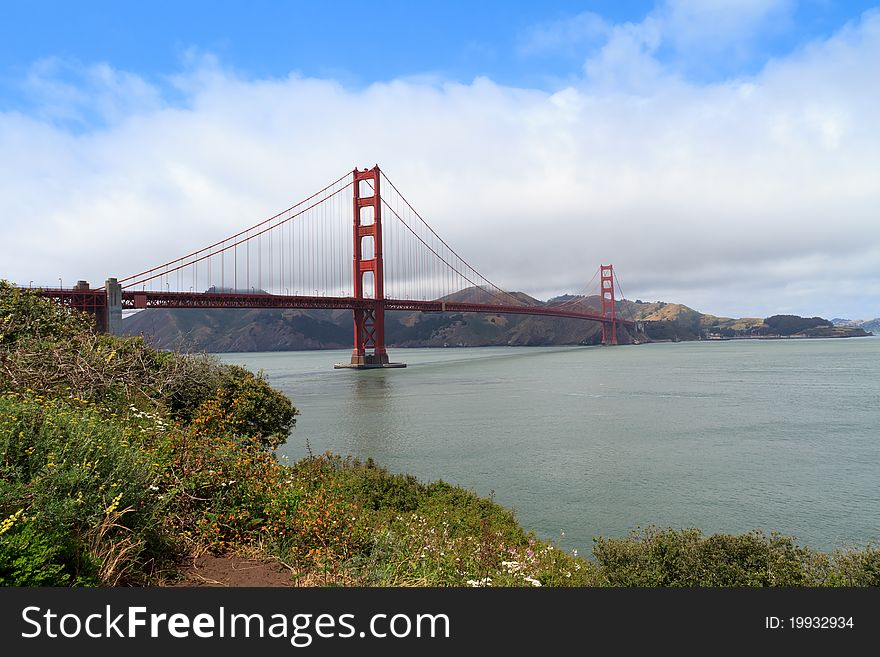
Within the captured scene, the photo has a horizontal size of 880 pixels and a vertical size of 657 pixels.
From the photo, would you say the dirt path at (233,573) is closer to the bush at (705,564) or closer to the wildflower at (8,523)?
the wildflower at (8,523)

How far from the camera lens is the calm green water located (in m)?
15.6

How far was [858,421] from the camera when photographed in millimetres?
31516

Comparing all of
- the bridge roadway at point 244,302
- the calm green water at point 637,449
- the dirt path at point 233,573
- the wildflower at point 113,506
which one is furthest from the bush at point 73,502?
the bridge roadway at point 244,302

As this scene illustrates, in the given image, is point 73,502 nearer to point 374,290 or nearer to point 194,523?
point 194,523

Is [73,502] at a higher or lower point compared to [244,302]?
lower

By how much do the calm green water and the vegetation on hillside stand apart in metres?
4.30

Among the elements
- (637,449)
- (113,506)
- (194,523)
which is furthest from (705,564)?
(637,449)

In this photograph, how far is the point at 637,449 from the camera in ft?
81.0

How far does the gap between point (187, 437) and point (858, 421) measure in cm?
3571

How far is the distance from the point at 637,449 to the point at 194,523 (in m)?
21.8

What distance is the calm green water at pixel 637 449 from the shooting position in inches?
613

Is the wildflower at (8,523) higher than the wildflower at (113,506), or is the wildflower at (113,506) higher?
the wildflower at (8,523)

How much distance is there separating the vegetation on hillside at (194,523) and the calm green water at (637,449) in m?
4.30

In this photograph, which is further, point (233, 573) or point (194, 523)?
point (194, 523)
